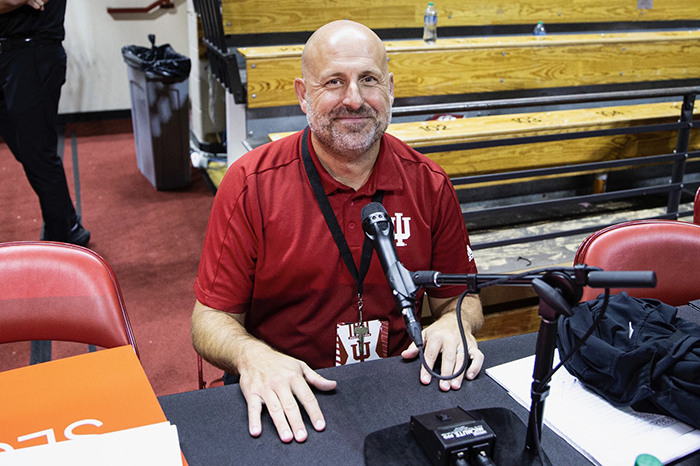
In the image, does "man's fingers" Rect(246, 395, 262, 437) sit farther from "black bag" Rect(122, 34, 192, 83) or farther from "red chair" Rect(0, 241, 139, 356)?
"black bag" Rect(122, 34, 192, 83)

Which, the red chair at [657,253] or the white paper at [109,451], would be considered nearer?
the white paper at [109,451]

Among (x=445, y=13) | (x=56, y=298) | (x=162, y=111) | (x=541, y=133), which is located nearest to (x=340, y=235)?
(x=56, y=298)

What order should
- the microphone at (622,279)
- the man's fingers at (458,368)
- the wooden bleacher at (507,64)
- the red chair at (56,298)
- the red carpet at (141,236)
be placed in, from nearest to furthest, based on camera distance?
the microphone at (622,279), the man's fingers at (458,368), the red chair at (56,298), the red carpet at (141,236), the wooden bleacher at (507,64)

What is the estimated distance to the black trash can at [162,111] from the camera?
162 inches

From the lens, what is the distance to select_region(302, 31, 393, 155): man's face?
139cm

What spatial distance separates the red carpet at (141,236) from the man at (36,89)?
434 millimetres

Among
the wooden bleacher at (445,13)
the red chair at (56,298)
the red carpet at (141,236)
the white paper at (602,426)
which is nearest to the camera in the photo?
the white paper at (602,426)

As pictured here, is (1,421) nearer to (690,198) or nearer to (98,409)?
(98,409)

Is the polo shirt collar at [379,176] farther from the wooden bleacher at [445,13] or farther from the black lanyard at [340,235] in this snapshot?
the wooden bleacher at [445,13]

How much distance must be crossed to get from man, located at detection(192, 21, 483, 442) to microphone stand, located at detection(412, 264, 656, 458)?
0.49 meters

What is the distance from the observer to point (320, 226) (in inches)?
54.6

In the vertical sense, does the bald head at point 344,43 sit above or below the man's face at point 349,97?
above

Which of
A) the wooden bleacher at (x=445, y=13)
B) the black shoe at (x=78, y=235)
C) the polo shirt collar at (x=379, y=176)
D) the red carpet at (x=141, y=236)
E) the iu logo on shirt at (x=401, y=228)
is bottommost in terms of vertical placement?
the red carpet at (x=141, y=236)

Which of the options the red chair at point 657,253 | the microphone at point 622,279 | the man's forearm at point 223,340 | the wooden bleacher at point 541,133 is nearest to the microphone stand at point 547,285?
the microphone at point 622,279
